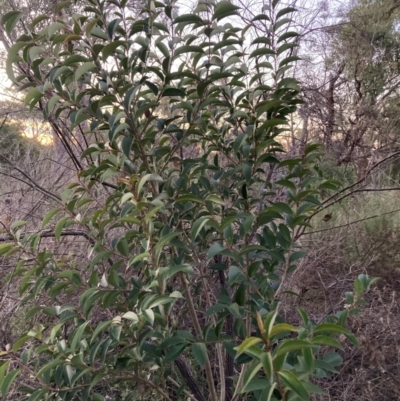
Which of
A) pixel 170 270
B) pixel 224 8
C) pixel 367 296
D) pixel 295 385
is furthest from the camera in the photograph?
pixel 367 296

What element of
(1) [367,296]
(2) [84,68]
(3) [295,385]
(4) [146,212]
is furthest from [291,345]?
(1) [367,296]

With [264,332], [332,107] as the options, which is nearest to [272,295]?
[264,332]

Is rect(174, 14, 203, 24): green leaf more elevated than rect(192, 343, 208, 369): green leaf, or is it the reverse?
rect(174, 14, 203, 24): green leaf

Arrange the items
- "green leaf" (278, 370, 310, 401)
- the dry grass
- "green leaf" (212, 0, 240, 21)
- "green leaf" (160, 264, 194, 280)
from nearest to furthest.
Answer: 1. "green leaf" (278, 370, 310, 401)
2. "green leaf" (160, 264, 194, 280)
3. "green leaf" (212, 0, 240, 21)
4. the dry grass

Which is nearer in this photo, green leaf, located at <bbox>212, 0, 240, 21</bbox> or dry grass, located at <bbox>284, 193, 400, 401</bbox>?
green leaf, located at <bbox>212, 0, 240, 21</bbox>

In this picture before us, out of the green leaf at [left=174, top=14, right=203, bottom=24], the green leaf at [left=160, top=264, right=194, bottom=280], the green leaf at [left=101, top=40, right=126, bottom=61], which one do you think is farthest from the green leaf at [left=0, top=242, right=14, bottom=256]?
the green leaf at [left=174, top=14, right=203, bottom=24]

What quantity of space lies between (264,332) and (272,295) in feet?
1.97

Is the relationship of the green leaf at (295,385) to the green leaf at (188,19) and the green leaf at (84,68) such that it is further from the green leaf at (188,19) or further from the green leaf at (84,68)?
the green leaf at (188,19)

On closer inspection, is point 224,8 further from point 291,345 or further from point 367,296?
point 367,296

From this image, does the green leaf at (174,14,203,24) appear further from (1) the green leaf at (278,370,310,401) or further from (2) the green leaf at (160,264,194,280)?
(1) the green leaf at (278,370,310,401)

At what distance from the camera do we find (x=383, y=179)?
5.21 metres

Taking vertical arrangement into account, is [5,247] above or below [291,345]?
above

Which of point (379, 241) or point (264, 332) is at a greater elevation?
point (264, 332)

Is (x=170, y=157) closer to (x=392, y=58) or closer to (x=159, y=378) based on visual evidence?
(x=159, y=378)
